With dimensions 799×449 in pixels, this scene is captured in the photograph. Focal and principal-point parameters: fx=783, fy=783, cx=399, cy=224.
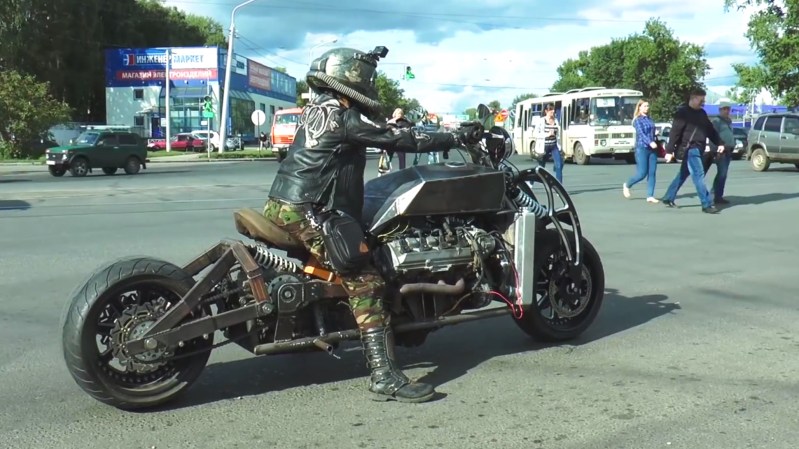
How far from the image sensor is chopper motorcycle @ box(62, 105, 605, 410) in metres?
3.82

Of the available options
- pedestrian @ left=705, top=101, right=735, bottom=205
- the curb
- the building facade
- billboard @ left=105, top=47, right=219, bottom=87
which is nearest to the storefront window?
the building facade

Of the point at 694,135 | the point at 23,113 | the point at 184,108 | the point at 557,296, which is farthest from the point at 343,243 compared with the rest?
the point at 184,108

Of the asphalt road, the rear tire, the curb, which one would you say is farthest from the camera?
the curb

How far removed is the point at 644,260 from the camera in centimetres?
839

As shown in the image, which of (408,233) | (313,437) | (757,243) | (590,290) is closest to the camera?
(313,437)

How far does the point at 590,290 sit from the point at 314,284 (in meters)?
2.08

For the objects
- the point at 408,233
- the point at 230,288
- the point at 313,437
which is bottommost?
the point at 313,437

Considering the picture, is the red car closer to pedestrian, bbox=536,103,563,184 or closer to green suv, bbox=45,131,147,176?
green suv, bbox=45,131,147,176

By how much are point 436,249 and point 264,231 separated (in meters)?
0.96

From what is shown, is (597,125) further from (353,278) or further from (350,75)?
(353,278)

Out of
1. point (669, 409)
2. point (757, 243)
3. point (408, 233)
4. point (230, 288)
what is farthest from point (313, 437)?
point (757, 243)

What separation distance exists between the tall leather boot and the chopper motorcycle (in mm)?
106

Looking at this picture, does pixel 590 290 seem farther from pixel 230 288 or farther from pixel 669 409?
pixel 230 288

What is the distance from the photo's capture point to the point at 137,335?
3.82 metres
